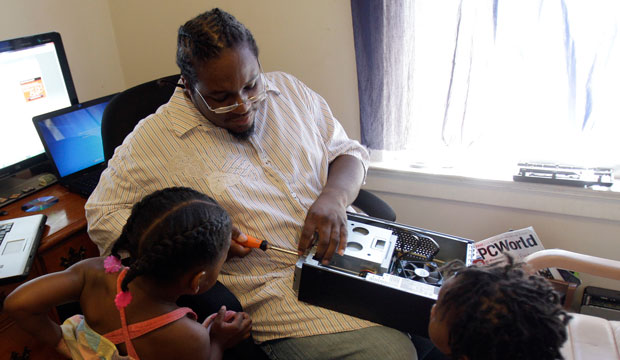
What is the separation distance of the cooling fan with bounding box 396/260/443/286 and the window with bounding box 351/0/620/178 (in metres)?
0.77

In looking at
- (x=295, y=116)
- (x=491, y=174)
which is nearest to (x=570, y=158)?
(x=491, y=174)

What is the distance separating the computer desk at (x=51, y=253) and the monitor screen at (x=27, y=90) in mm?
194

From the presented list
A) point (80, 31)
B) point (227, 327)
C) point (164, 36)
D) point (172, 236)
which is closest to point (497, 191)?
point (227, 327)

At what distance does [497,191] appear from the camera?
174cm

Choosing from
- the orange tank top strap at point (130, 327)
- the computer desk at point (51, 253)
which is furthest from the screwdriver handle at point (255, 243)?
the computer desk at point (51, 253)

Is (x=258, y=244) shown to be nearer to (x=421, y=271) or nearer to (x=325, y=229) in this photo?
(x=325, y=229)

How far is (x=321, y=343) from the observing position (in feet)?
3.53

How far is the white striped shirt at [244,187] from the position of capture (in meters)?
1.12

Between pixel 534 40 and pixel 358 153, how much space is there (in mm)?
740

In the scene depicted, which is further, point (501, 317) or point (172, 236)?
Result: point (172, 236)

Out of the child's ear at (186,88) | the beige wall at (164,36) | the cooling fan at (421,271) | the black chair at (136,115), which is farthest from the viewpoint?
the beige wall at (164,36)

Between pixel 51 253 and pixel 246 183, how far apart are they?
1.99 feet

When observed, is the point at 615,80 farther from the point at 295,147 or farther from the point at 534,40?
the point at 295,147

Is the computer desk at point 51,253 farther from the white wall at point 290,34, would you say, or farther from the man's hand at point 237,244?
the white wall at point 290,34
